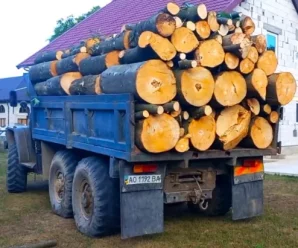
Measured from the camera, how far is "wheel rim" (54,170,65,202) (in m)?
7.43

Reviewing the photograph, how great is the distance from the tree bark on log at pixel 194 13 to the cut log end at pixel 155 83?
719mm

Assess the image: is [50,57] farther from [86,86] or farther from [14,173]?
[14,173]

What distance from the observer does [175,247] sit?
18.8 ft

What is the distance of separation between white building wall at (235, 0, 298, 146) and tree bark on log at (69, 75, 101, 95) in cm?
956

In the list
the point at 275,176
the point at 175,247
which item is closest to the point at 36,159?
the point at 175,247

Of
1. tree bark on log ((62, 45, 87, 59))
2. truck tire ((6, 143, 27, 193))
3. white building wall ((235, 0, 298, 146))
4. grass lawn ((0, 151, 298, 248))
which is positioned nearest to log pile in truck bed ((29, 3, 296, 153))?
tree bark on log ((62, 45, 87, 59))

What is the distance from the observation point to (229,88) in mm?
5828

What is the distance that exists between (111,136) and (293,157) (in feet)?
39.1

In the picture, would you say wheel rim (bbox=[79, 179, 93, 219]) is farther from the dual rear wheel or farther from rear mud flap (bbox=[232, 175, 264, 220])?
rear mud flap (bbox=[232, 175, 264, 220])

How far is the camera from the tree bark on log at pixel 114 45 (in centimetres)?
637

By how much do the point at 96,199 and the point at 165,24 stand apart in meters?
2.25

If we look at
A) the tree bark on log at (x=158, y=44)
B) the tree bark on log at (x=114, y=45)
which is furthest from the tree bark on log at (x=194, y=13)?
the tree bark on log at (x=114, y=45)

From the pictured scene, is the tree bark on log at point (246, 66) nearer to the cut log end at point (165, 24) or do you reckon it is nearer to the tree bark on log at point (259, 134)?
the tree bark on log at point (259, 134)

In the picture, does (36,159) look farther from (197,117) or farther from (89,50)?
(197,117)
